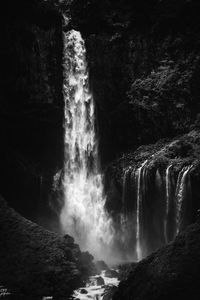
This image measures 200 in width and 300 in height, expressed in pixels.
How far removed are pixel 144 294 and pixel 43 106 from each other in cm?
1672

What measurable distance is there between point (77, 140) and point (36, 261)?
11.0m

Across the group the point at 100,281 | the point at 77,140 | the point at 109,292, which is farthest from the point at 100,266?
the point at 77,140

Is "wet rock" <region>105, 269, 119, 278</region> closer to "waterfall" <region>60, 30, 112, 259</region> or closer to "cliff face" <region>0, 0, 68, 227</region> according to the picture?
"waterfall" <region>60, 30, 112, 259</region>

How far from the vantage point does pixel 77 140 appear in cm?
2642

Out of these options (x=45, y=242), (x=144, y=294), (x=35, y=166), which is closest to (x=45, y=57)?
(x=35, y=166)

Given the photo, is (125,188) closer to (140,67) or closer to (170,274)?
(140,67)

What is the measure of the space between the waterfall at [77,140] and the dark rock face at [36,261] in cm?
722

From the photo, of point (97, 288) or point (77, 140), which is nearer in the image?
point (97, 288)

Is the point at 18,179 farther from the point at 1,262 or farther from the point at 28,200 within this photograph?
the point at 1,262

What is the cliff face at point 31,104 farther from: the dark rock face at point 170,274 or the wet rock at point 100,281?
the dark rock face at point 170,274

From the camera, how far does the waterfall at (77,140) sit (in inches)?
1013

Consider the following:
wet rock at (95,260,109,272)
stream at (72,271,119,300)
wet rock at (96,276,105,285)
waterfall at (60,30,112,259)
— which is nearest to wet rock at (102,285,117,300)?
stream at (72,271,119,300)

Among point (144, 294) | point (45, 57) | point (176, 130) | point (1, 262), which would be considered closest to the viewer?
point (144, 294)

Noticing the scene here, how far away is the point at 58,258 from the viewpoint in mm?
16734
